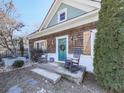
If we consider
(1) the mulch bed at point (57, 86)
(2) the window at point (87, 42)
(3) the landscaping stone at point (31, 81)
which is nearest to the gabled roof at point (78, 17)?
(2) the window at point (87, 42)

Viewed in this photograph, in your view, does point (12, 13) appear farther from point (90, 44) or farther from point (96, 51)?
point (96, 51)

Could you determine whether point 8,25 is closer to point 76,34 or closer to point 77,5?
point 77,5

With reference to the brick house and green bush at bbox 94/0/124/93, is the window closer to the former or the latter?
the brick house

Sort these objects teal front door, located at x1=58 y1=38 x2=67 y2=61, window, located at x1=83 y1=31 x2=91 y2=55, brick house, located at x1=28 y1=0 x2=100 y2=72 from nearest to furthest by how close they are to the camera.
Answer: brick house, located at x1=28 y1=0 x2=100 y2=72, window, located at x1=83 y1=31 x2=91 y2=55, teal front door, located at x1=58 y1=38 x2=67 y2=61

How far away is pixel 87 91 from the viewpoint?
568 centimetres

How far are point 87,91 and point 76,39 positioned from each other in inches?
181

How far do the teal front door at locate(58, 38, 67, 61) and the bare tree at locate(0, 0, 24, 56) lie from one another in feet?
23.4

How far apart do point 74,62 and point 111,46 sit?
367cm

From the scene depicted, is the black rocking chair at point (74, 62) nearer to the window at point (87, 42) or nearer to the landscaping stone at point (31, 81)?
the window at point (87, 42)

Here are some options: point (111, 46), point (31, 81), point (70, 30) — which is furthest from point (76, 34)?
point (111, 46)

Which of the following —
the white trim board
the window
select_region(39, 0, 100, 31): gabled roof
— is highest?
select_region(39, 0, 100, 31): gabled roof

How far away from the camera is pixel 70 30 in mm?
10227

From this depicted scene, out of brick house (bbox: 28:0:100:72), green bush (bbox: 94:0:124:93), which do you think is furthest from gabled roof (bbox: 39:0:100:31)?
green bush (bbox: 94:0:124:93)

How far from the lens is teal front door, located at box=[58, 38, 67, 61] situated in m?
11.0
